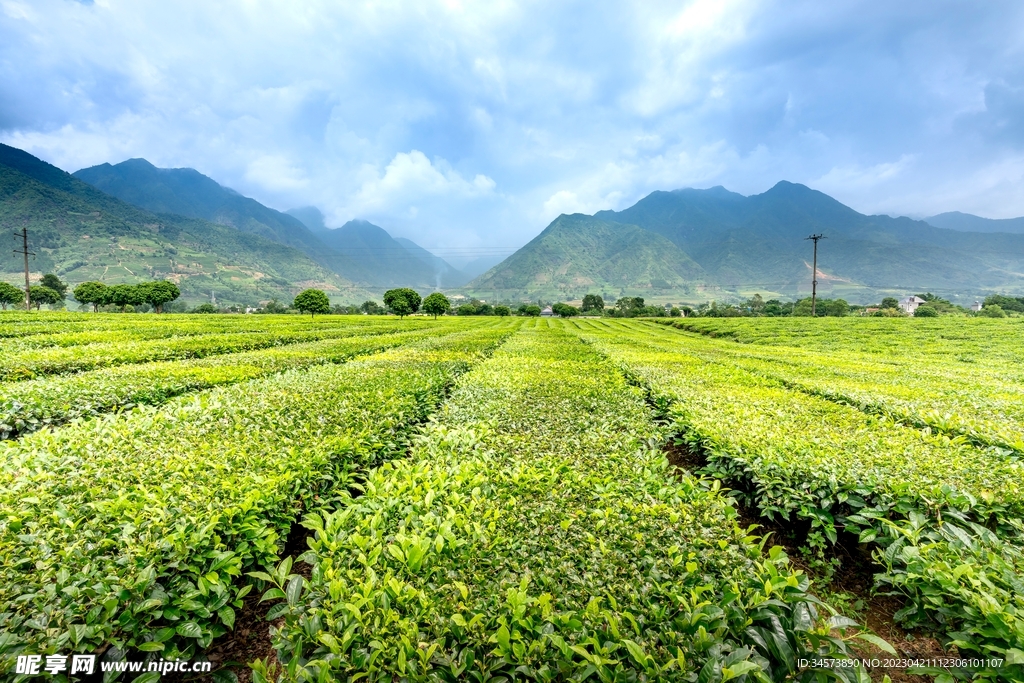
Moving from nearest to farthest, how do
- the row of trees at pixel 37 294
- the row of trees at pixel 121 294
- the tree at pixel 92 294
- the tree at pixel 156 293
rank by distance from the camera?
1. the row of trees at pixel 37 294
2. the tree at pixel 92 294
3. the row of trees at pixel 121 294
4. the tree at pixel 156 293

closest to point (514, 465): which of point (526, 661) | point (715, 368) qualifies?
point (526, 661)

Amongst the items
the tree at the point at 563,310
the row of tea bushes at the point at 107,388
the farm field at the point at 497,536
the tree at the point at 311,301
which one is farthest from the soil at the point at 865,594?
the tree at the point at 563,310

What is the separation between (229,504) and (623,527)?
2.77 meters

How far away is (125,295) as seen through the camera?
67625 mm

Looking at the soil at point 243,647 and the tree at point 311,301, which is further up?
the tree at point 311,301

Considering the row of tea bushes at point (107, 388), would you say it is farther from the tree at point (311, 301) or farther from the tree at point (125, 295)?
the tree at point (125, 295)

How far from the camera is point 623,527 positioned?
2.69 metres

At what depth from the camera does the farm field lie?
6.30 feet

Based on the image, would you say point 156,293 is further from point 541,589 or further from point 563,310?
point 541,589

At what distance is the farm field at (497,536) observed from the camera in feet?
6.30

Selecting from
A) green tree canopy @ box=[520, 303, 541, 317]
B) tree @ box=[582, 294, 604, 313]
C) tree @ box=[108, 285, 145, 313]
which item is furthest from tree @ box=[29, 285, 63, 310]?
tree @ box=[582, 294, 604, 313]

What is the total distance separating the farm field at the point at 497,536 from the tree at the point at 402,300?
248 ft

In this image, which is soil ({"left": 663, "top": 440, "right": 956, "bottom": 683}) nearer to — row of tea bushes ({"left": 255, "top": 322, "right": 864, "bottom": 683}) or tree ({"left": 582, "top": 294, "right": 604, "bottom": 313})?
row of tea bushes ({"left": 255, "top": 322, "right": 864, "bottom": 683})

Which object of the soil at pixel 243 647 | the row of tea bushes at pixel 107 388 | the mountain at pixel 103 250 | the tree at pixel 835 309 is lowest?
the soil at pixel 243 647
